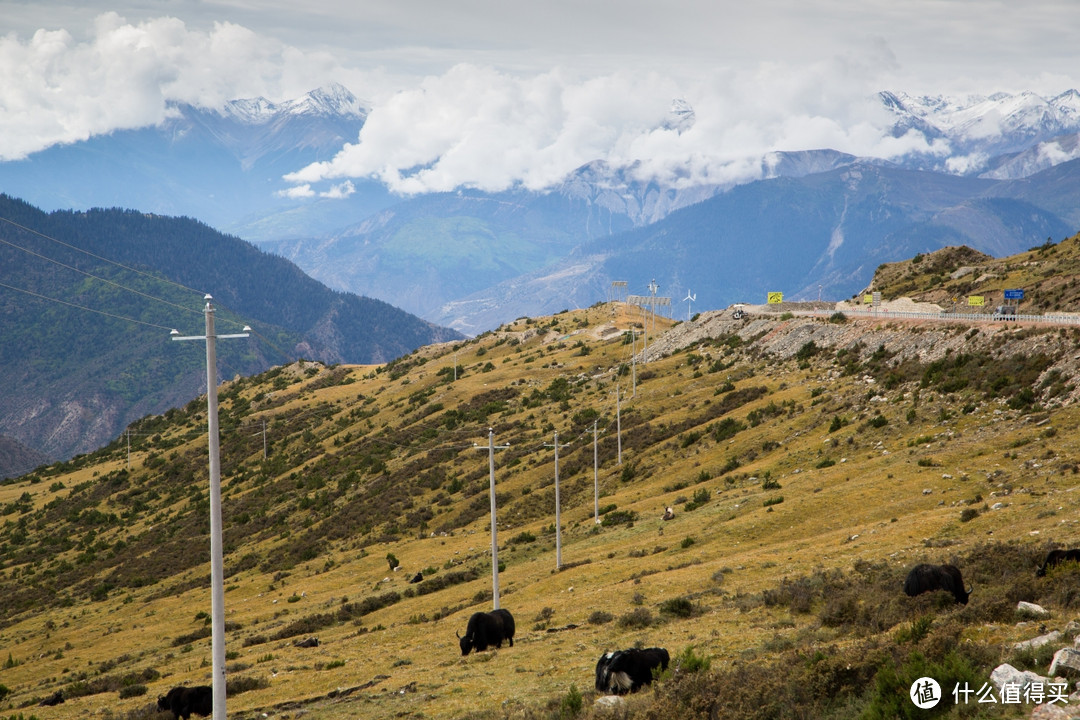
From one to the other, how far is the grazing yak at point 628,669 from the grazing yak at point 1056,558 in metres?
8.89

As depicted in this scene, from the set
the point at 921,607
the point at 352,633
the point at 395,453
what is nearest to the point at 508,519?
the point at 352,633

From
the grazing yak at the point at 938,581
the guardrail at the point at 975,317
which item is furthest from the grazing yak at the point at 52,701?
the guardrail at the point at 975,317

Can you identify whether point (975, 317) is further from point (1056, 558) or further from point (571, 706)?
point (571, 706)

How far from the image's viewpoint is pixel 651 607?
90.3 feet

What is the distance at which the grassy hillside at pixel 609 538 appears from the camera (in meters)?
19.4

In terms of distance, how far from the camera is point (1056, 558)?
67.5ft

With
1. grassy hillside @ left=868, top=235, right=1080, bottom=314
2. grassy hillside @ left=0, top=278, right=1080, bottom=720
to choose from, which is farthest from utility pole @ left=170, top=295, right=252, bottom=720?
grassy hillside @ left=868, top=235, right=1080, bottom=314

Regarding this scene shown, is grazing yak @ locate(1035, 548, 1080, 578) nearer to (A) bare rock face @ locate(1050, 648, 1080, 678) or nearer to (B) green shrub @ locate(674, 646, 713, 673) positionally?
(A) bare rock face @ locate(1050, 648, 1080, 678)

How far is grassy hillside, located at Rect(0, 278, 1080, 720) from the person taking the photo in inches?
763

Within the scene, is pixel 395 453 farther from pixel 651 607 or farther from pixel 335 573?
pixel 651 607

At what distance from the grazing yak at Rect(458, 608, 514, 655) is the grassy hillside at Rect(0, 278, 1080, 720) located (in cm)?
112

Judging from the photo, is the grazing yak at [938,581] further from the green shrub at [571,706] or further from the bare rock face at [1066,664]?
the green shrub at [571,706]

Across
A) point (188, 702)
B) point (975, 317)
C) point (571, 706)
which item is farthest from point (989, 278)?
point (188, 702)

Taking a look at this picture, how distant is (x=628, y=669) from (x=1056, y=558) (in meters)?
10.3
